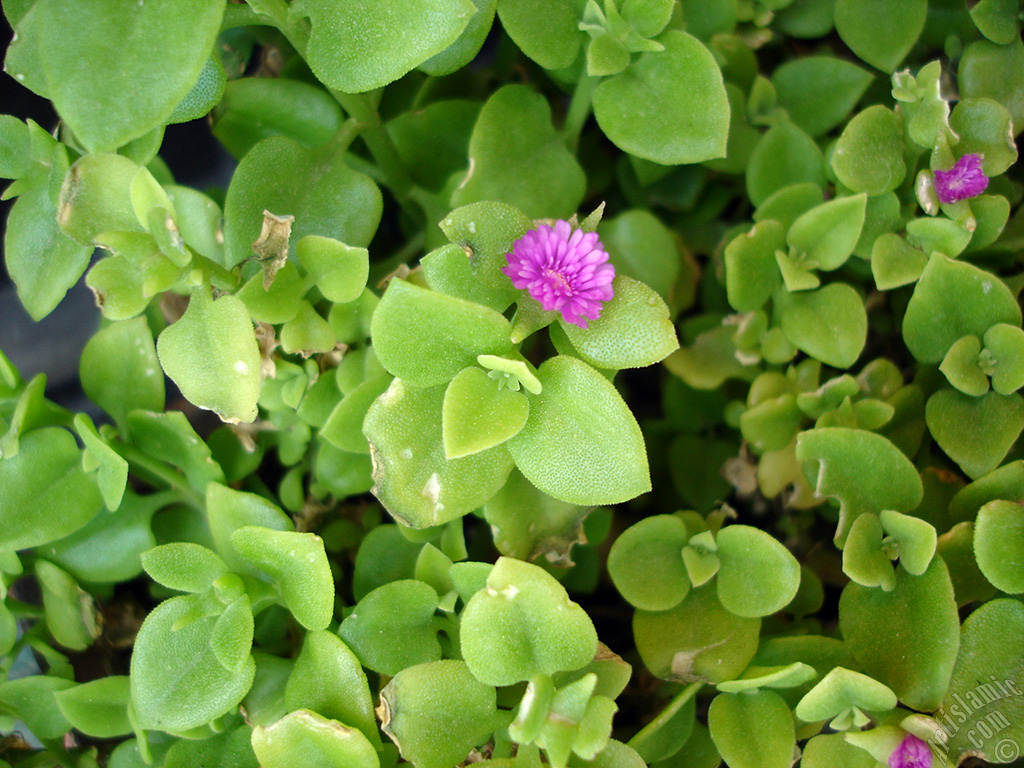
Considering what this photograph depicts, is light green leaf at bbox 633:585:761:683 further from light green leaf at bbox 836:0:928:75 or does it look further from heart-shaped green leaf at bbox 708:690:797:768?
light green leaf at bbox 836:0:928:75

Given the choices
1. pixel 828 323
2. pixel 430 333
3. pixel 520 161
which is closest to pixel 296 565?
pixel 430 333

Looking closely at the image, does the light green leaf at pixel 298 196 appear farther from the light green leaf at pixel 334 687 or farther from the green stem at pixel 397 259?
the light green leaf at pixel 334 687

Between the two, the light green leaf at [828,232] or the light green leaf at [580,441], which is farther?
the light green leaf at [828,232]

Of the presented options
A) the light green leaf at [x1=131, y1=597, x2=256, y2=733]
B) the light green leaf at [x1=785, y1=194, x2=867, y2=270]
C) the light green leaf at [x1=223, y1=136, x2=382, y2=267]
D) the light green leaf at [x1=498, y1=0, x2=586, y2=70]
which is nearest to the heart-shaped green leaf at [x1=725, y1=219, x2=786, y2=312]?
the light green leaf at [x1=785, y1=194, x2=867, y2=270]

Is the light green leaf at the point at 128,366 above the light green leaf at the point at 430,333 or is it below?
below

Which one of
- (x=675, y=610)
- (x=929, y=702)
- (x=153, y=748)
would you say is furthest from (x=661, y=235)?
(x=153, y=748)

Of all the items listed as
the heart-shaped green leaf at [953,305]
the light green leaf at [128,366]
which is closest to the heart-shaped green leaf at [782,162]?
the heart-shaped green leaf at [953,305]
